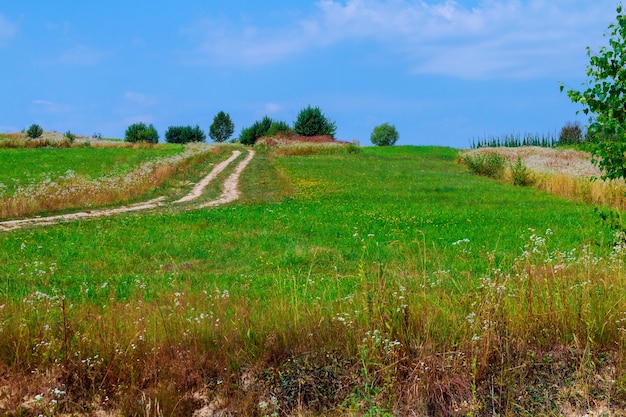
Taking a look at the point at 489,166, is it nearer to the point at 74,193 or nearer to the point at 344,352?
the point at 74,193

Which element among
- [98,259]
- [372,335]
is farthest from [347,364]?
[98,259]

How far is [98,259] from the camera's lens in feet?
41.8

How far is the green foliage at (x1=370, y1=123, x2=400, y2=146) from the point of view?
3538 inches

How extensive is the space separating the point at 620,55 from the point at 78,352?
329 inches

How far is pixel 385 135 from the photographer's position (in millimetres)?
89750

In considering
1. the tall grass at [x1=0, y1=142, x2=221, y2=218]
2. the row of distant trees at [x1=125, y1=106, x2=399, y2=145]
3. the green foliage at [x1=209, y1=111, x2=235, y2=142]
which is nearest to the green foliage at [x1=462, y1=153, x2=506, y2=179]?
the tall grass at [x1=0, y1=142, x2=221, y2=218]

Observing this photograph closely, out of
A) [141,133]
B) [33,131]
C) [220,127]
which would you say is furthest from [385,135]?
[33,131]

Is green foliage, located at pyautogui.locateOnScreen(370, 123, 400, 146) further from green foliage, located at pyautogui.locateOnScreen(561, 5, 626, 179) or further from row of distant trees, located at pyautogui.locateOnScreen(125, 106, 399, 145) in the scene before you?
green foliage, located at pyautogui.locateOnScreen(561, 5, 626, 179)

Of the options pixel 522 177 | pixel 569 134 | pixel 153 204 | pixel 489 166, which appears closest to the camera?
pixel 153 204

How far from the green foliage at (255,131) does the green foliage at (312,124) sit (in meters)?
7.79

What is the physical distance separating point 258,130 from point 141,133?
62.2 ft

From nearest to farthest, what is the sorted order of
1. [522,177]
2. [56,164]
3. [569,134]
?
[522,177] < [56,164] < [569,134]

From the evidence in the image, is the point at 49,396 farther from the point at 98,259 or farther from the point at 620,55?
the point at 620,55

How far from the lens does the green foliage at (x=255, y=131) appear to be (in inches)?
3381
